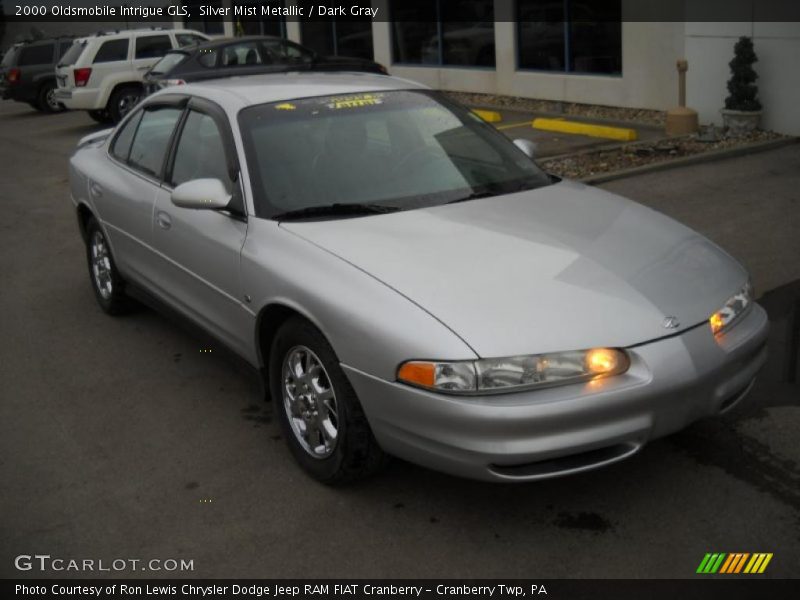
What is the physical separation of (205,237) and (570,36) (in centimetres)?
1171

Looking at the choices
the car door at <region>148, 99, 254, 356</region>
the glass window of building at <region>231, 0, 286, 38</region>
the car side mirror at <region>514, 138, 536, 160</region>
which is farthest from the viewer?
the glass window of building at <region>231, 0, 286, 38</region>

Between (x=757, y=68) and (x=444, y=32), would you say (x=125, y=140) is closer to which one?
(x=757, y=68)

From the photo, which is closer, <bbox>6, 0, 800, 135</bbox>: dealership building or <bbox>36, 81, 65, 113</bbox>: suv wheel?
<bbox>6, 0, 800, 135</bbox>: dealership building

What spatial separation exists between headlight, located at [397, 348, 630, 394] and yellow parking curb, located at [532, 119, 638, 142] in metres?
9.58

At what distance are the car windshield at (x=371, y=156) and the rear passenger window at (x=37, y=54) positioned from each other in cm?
1974

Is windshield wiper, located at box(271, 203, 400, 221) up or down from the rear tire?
up

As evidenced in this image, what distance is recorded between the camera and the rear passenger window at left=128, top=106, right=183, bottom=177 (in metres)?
5.90

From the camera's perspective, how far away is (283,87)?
5484 mm

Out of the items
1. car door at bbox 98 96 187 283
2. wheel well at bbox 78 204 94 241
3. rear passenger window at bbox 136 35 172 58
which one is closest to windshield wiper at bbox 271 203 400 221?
car door at bbox 98 96 187 283

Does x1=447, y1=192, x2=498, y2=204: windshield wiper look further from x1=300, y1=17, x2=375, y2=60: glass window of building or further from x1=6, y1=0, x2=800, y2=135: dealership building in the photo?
→ x1=300, y1=17, x2=375, y2=60: glass window of building

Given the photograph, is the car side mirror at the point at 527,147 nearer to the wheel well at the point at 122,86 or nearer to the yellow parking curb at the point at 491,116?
the yellow parking curb at the point at 491,116

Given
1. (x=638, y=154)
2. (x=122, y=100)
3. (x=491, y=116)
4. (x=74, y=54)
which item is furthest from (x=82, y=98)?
(x=638, y=154)

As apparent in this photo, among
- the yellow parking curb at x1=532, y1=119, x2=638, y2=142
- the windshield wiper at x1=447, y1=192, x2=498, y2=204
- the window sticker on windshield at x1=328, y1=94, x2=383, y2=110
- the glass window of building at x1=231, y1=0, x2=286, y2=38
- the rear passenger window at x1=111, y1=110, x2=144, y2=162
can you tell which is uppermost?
the glass window of building at x1=231, y1=0, x2=286, y2=38
